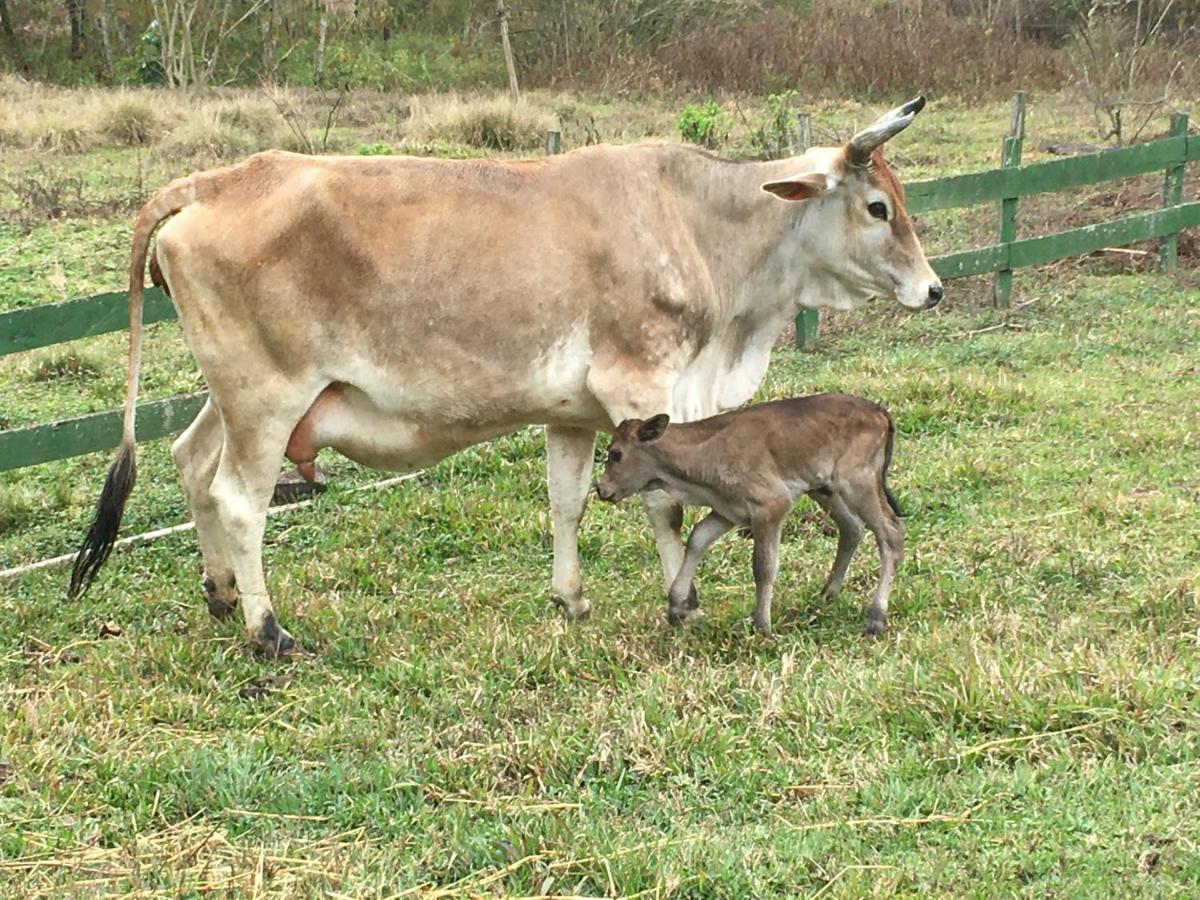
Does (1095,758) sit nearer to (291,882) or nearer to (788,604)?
(788,604)

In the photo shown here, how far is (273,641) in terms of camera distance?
6.13 metres

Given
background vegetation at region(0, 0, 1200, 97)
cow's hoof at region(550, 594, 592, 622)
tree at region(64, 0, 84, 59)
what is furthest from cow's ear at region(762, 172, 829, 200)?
tree at region(64, 0, 84, 59)

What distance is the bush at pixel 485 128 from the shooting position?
20.1m

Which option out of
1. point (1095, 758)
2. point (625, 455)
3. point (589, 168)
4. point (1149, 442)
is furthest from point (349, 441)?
point (1149, 442)

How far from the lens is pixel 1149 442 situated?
8.43 m

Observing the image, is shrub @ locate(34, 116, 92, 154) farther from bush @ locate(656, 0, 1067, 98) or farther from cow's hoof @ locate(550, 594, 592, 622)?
cow's hoof @ locate(550, 594, 592, 622)

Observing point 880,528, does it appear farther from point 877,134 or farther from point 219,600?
point 219,600

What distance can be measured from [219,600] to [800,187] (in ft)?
10.2

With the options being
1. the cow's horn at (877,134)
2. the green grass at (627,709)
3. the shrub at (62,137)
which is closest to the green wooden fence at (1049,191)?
the green grass at (627,709)

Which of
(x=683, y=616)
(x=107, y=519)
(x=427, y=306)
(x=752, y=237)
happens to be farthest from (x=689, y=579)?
(x=107, y=519)

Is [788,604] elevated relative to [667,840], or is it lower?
lower

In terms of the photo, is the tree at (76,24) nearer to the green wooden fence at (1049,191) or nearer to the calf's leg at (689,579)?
the green wooden fence at (1049,191)

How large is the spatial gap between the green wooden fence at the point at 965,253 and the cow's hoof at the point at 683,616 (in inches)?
130

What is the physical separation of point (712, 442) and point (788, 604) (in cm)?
77
